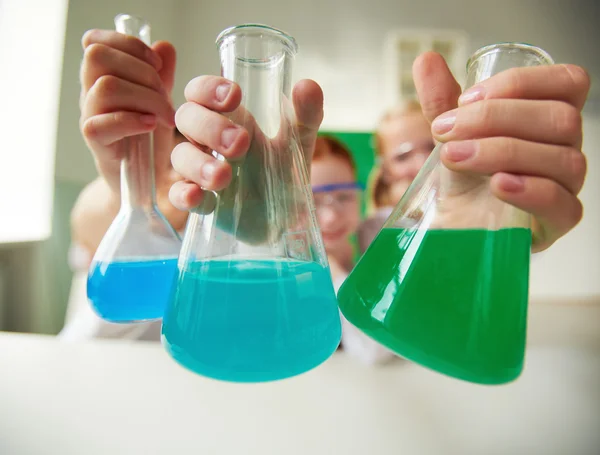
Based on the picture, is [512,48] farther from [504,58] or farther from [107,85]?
[107,85]

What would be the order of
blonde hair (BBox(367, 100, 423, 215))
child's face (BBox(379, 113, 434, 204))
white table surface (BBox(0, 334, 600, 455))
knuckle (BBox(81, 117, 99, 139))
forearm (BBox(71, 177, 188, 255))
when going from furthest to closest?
blonde hair (BBox(367, 100, 423, 215)), child's face (BBox(379, 113, 434, 204)), forearm (BBox(71, 177, 188, 255)), white table surface (BBox(0, 334, 600, 455)), knuckle (BBox(81, 117, 99, 139))

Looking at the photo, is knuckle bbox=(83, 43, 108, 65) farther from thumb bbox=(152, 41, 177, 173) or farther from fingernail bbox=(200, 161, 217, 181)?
fingernail bbox=(200, 161, 217, 181)

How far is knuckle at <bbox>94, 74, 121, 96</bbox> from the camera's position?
1.27 feet

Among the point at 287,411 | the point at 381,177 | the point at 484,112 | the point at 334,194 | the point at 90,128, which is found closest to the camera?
the point at 484,112

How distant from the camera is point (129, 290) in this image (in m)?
0.41

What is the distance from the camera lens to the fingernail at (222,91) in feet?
1.06

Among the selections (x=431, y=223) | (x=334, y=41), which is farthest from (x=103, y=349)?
(x=334, y=41)

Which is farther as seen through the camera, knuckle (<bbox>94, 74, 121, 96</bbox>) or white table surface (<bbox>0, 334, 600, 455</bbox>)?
white table surface (<bbox>0, 334, 600, 455</bbox>)

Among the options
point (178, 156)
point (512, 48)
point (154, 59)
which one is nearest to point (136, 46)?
point (154, 59)

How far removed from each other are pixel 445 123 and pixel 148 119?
0.30 meters

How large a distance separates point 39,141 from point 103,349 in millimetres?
1106

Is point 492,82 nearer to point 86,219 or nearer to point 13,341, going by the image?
point 86,219

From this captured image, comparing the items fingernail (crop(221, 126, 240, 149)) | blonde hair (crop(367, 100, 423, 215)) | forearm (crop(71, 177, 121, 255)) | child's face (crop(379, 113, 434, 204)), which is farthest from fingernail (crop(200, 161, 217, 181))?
blonde hair (crop(367, 100, 423, 215))

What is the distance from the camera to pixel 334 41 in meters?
2.25
